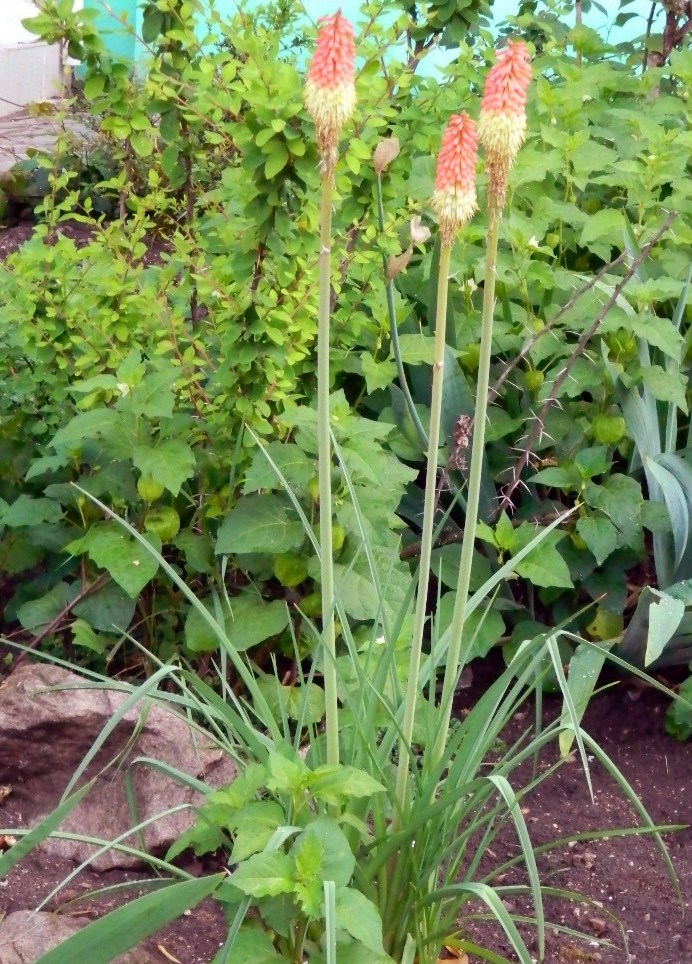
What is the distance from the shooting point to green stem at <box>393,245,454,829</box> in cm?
145

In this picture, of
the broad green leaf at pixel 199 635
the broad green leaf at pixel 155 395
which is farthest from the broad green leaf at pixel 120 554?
the broad green leaf at pixel 155 395

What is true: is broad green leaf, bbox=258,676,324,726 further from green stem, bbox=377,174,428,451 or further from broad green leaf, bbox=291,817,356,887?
broad green leaf, bbox=291,817,356,887

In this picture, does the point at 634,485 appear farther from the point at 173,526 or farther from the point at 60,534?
the point at 60,534

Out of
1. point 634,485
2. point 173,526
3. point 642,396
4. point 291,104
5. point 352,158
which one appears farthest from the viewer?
point 642,396

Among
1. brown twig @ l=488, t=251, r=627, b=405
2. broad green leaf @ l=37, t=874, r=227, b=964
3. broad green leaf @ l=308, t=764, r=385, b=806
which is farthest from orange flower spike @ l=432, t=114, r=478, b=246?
brown twig @ l=488, t=251, r=627, b=405

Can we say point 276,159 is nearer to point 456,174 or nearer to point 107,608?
point 456,174

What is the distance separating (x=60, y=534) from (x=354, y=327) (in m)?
0.89

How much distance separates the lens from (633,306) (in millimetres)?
3129

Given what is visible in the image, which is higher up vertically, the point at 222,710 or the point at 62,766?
the point at 222,710

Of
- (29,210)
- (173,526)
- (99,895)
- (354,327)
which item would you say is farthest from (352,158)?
(29,210)

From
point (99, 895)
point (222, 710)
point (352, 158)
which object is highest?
point (352, 158)

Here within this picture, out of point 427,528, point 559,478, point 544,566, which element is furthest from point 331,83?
point 559,478

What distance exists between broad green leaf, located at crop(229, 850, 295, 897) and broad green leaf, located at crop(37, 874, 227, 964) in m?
0.13

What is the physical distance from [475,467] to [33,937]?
1.08 metres
